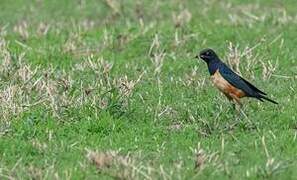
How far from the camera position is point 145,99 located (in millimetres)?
10055

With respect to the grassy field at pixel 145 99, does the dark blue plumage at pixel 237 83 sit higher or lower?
higher

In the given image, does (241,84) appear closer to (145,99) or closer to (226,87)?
(226,87)

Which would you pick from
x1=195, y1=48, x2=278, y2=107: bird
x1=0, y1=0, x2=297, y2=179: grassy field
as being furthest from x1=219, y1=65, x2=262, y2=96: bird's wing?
x1=0, y1=0, x2=297, y2=179: grassy field

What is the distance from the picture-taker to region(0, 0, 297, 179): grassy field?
7.80 metres

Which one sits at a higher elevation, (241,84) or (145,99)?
(241,84)

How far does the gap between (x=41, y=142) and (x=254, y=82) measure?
3.23 m

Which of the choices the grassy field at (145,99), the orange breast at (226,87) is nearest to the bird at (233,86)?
the orange breast at (226,87)

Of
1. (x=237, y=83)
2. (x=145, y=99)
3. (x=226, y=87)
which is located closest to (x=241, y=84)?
(x=237, y=83)

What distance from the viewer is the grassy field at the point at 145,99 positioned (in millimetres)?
7797

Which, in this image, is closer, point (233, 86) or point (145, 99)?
point (233, 86)

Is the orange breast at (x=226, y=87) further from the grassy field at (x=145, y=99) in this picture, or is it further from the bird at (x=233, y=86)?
the grassy field at (x=145, y=99)

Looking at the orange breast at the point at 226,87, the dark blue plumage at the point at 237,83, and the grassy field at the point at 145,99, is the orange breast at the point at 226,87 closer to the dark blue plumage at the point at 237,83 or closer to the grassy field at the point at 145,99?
the dark blue plumage at the point at 237,83

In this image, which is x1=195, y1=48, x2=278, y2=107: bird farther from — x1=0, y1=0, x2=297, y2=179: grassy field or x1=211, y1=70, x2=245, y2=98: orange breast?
x1=0, y1=0, x2=297, y2=179: grassy field

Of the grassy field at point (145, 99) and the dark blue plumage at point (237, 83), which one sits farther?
the dark blue plumage at point (237, 83)
